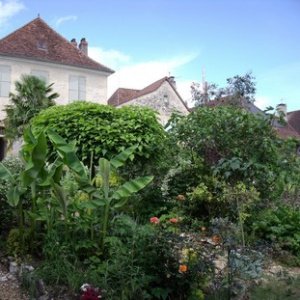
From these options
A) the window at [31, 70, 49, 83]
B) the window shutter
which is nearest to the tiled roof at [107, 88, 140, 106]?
the window shutter

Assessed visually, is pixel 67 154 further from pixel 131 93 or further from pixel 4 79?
pixel 131 93

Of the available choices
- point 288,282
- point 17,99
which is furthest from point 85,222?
point 17,99

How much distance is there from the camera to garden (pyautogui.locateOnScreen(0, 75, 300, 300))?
498 centimetres

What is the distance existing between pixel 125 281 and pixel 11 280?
5.25ft

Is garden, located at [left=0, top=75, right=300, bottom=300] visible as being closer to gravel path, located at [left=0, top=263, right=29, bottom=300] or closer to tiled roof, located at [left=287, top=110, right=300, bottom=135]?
gravel path, located at [left=0, top=263, right=29, bottom=300]

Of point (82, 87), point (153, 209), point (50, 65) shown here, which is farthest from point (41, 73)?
point (153, 209)

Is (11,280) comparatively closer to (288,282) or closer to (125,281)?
(125,281)

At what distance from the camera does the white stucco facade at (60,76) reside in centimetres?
2711

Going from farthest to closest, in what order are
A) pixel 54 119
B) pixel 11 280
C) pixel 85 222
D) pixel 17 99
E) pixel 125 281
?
1. pixel 17 99
2. pixel 54 119
3. pixel 85 222
4. pixel 11 280
5. pixel 125 281

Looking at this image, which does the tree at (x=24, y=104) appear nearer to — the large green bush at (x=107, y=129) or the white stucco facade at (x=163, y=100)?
the white stucco facade at (x=163, y=100)

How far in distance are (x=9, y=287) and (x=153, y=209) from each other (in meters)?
3.60

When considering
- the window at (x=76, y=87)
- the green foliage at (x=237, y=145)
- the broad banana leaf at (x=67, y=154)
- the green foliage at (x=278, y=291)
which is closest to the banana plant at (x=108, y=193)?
the broad banana leaf at (x=67, y=154)

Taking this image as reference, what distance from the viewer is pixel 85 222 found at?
596 cm

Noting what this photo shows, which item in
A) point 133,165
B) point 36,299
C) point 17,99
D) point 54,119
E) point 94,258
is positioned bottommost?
point 36,299
